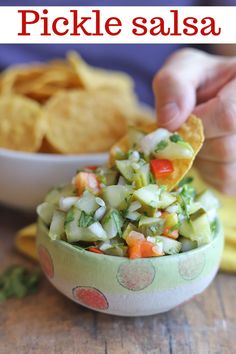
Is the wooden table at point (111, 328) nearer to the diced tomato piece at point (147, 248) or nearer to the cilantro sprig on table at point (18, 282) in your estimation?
the cilantro sprig on table at point (18, 282)

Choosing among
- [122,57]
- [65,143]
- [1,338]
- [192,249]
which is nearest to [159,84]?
[65,143]

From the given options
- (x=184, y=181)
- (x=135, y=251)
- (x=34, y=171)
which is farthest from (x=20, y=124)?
(x=135, y=251)

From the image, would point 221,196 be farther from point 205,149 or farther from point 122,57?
point 122,57

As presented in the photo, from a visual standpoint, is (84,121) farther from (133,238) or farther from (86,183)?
(133,238)

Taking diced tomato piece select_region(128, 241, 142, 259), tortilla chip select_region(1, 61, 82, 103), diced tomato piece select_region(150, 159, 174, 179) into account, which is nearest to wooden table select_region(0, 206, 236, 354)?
diced tomato piece select_region(128, 241, 142, 259)

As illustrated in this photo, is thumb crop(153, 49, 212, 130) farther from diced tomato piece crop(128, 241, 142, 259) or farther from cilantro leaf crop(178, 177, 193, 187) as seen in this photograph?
diced tomato piece crop(128, 241, 142, 259)
